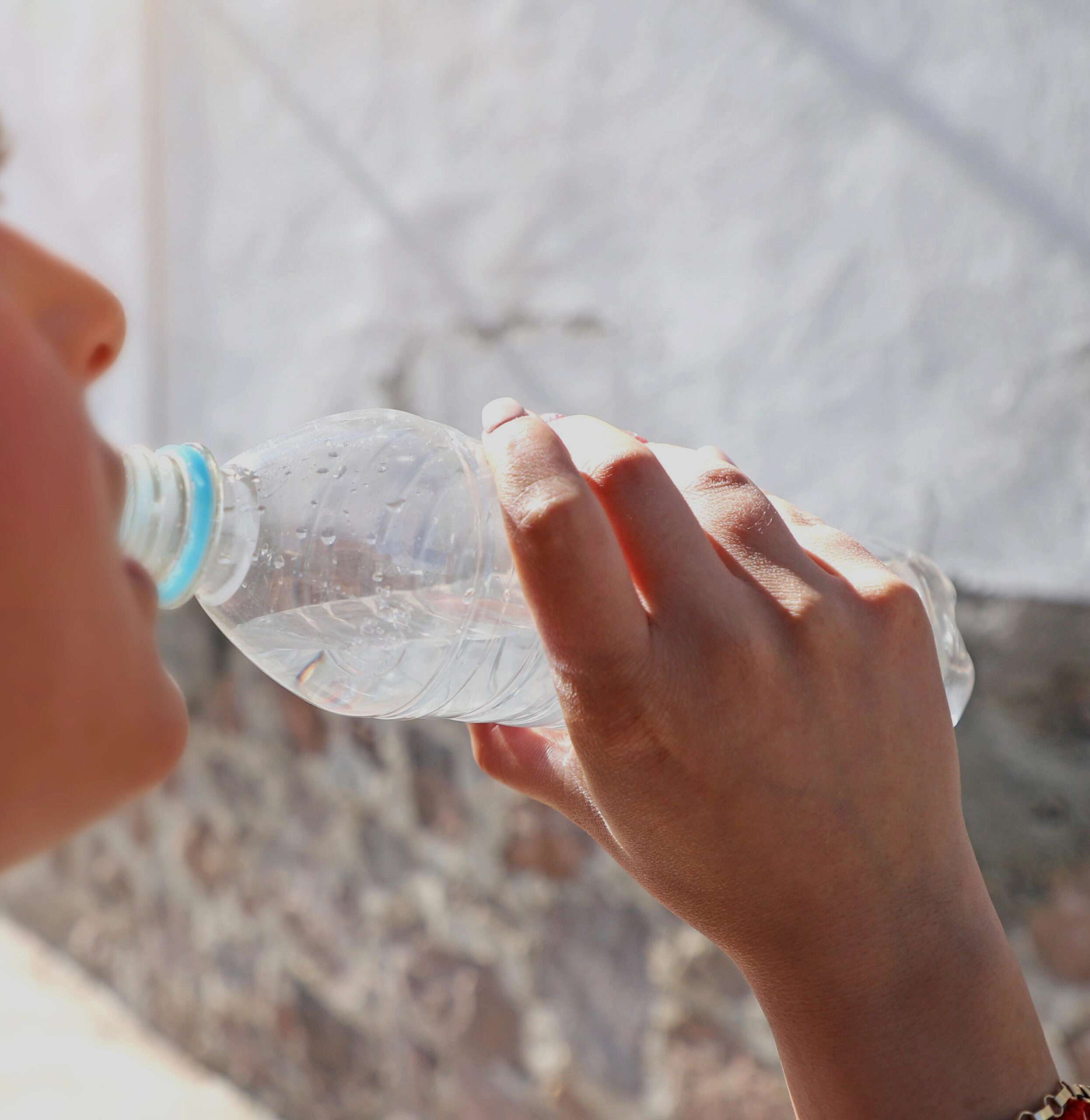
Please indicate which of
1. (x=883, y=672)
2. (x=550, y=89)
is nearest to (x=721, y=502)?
(x=883, y=672)

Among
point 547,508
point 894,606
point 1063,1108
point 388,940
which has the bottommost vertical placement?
point 388,940

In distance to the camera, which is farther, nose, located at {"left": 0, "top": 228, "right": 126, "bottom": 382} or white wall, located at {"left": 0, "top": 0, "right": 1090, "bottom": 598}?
white wall, located at {"left": 0, "top": 0, "right": 1090, "bottom": 598}

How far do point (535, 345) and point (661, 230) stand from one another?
237 millimetres

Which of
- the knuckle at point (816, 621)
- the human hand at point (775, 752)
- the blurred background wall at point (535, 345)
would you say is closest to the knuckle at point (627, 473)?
the human hand at point (775, 752)

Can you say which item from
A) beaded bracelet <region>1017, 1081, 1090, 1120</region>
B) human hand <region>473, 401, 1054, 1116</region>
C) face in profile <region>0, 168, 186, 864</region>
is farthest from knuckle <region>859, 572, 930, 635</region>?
face in profile <region>0, 168, 186, 864</region>

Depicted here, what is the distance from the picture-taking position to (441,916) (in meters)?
1.67

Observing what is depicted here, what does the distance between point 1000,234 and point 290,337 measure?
1.12 metres

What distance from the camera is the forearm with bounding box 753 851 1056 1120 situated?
0.57 metres

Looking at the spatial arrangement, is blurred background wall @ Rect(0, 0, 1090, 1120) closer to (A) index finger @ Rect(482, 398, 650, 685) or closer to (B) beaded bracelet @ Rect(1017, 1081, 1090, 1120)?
(B) beaded bracelet @ Rect(1017, 1081, 1090, 1120)

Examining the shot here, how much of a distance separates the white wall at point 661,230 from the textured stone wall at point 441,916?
22cm

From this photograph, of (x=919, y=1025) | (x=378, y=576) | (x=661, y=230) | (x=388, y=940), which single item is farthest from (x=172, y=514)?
(x=388, y=940)

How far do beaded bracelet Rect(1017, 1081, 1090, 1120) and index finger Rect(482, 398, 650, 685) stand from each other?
328mm

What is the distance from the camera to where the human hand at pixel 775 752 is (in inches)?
20.9

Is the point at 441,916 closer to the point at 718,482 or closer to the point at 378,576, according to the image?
the point at 378,576
